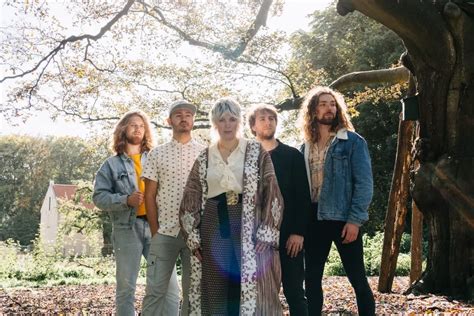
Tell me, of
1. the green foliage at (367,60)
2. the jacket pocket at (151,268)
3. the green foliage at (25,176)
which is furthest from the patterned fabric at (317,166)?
the green foliage at (25,176)

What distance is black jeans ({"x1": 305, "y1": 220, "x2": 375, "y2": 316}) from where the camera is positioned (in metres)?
4.30

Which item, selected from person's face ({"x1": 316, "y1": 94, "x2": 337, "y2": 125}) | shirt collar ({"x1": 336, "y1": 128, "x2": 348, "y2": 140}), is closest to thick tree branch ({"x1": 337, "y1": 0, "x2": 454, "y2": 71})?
person's face ({"x1": 316, "y1": 94, "x2": 337, "y2": 125})

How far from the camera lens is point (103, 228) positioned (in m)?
31.8

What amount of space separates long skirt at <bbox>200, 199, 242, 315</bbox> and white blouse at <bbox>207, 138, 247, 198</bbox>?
10 cm

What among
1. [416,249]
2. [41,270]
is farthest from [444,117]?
[41,270]

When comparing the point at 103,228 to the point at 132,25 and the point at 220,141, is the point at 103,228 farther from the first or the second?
the point at 220,141

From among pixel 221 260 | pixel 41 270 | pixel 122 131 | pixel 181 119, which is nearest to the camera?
pixel 221 260

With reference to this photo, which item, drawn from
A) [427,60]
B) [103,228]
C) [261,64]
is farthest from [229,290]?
[103,228]

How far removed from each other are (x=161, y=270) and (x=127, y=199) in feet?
2.30

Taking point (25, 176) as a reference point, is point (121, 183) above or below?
below

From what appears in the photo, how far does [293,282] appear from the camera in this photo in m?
4.15

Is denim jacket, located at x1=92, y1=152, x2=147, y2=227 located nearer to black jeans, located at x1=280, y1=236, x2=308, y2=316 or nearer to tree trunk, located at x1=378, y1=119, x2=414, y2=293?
black jeans, located at x1=280, y1=236, x2=308, y2=316

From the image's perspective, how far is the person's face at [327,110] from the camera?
15.0 ft

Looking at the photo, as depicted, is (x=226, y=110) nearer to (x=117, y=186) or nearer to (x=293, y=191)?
(x=293, y=191)
